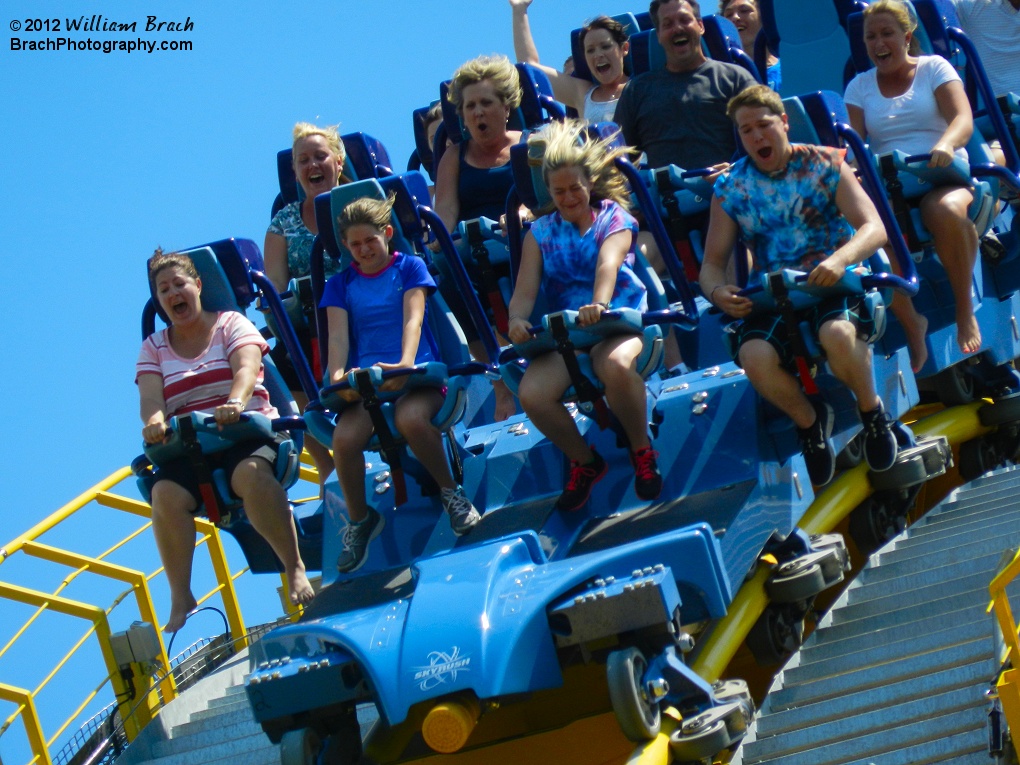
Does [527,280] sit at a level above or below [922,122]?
below

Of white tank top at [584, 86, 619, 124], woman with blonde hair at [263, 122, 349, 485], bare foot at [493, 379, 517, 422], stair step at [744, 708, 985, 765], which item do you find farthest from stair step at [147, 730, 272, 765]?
white tank top at [584, 86, 619, 124]

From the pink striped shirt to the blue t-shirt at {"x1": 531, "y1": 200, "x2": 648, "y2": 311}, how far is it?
113cm

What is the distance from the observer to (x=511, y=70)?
657 centimetres

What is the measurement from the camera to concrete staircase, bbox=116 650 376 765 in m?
5.81

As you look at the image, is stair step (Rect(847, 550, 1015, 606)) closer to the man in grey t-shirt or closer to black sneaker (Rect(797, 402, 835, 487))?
black sneaker (Rect(797, 402, 835, 487))

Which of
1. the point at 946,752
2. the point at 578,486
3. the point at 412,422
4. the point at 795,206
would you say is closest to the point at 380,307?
the point at 412,422

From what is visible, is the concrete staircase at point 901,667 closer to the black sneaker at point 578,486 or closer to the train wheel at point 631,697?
the train wheel at point 631,697

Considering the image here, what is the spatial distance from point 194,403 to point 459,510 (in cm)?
108

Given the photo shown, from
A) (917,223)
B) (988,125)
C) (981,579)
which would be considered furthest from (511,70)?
(981,579)

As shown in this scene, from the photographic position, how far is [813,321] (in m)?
5.19

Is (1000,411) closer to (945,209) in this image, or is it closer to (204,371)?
(945,209)

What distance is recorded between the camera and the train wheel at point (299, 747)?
4.55m

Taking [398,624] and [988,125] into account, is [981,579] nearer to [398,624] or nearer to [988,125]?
[398,624]

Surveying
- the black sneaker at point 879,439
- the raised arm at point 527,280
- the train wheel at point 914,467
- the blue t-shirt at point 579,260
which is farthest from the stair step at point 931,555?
the raised arm at point 527,280
